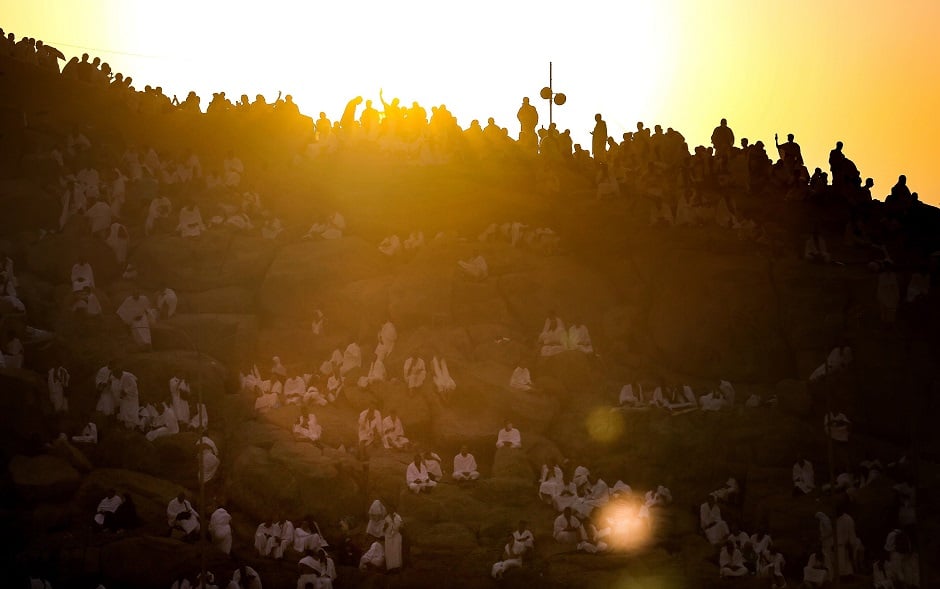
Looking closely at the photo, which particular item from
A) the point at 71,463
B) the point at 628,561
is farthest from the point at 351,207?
the point at 628,561

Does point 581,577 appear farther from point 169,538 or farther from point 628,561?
point 169,538

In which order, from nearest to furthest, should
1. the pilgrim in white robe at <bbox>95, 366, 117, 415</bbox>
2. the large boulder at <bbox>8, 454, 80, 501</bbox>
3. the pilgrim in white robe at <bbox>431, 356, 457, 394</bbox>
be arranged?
the large boulder at <bbox>8, 454, 80, 501</bbox>
the pilgrim in white robe at <bbox>95, 366, 117, 415</bbox>
the pilgrim in white robe at <bbox>431, 356, 457, 394</bbox>

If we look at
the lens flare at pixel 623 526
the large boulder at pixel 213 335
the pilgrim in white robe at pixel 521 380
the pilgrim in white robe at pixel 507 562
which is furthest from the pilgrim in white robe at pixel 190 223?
the lens flare at pixel 623 526

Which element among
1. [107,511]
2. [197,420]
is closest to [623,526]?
[197,420]

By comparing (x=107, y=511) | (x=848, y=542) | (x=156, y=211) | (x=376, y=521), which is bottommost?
(x=848, y=542)

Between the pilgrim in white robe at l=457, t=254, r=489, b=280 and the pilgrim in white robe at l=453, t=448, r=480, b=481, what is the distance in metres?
9.27

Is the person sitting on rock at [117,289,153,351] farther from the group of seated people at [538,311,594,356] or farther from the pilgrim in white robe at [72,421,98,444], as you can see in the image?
the group of seated people at [538,311,594,356]

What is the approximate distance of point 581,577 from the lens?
1179 inches

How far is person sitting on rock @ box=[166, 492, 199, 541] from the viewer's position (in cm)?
3039

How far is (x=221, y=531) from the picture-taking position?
30.5 meters

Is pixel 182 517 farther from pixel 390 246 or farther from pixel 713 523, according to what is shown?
pixel 390 246

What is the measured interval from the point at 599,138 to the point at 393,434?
1965 centimetres

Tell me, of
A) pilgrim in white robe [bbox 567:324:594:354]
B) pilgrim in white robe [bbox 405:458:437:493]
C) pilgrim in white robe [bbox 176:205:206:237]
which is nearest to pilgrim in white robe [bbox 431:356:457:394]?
pilgrim in white robe [bbox 405:458:437:493]

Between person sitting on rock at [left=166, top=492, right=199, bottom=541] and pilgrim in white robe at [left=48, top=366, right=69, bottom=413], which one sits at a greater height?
pilgrim in white robe at [left=48, top=366, right=69, bottom=413]
